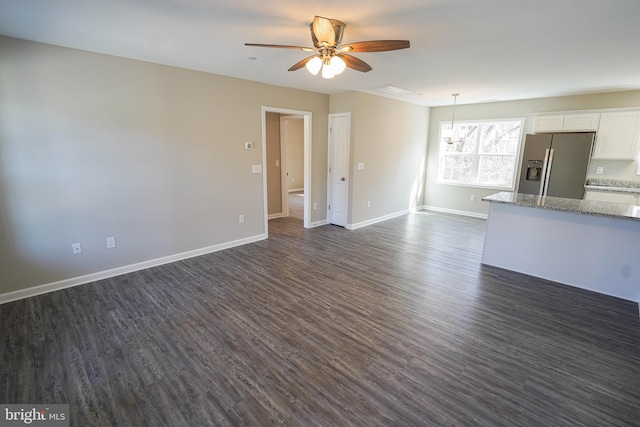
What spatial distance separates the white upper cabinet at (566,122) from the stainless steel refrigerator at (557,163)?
0.23 meters

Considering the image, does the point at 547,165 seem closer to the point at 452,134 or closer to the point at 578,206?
the point at 452,134

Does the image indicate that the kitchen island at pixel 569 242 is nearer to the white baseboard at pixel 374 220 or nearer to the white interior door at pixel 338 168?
the white baseboard at pixel 374 220

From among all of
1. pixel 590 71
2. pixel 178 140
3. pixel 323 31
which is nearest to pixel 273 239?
pixel 178 140

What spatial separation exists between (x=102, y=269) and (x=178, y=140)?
185cm

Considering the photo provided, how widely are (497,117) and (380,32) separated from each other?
4.99 m

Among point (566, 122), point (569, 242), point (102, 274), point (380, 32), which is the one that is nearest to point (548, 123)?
point (566, 122)

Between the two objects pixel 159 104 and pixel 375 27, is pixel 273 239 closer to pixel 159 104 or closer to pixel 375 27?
pixel 159 104

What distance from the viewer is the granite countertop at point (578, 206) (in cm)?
309

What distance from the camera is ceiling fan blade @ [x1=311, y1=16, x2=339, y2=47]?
2.15m

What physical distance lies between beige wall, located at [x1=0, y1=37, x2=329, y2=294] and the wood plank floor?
51 cm

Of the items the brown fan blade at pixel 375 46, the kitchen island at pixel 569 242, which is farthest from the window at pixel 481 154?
the brown fan blade at pixel 375 46

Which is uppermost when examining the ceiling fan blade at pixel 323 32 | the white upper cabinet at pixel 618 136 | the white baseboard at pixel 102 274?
the ceiling fan blade at pixel 323 32

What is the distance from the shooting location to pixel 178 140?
12.6 ft

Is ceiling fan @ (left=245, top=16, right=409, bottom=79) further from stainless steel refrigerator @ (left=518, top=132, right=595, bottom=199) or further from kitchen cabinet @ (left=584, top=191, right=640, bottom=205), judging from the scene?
kitchen cabinet @ (left=584, top=191, right=640, bottom=205)
